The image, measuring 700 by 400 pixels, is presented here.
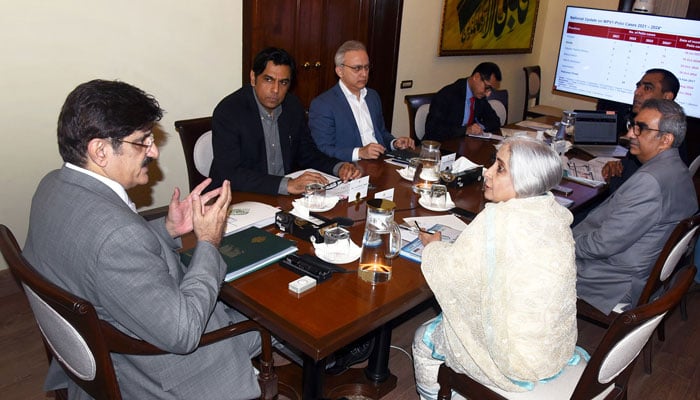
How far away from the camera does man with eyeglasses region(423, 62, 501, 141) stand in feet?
12.4

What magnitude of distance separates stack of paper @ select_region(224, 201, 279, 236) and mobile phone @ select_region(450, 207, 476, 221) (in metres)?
0.73

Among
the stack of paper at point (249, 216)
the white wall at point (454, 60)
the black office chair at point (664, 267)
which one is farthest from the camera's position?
the white wall at point (454, 60)

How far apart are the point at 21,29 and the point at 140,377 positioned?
82.1 inches

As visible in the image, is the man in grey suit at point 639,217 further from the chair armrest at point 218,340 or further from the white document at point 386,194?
the chair armrest at point 218,340

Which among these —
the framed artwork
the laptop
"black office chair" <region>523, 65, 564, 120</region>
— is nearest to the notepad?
the laptop

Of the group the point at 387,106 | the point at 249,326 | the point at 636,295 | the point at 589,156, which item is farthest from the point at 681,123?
the point at 387,106

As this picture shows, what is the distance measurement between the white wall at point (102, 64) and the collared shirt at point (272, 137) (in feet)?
3.25

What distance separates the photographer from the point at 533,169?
5.06 ft

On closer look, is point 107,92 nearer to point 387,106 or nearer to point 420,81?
point 387,106

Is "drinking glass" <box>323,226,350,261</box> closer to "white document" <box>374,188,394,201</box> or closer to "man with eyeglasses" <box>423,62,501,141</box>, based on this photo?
"white document" <box>374,188,394,201</box>

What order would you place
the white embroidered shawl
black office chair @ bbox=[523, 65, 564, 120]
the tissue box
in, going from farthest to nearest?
black office chair @ bbox=[523, 65, 564, 120], the tissue box, the white embroidered shawl

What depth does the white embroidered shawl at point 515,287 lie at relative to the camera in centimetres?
144

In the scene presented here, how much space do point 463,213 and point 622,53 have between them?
3584mm

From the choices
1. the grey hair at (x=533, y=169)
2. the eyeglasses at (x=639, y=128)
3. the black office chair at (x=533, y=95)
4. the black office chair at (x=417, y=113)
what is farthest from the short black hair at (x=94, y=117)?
the black office chair at (x=533, y=95)
